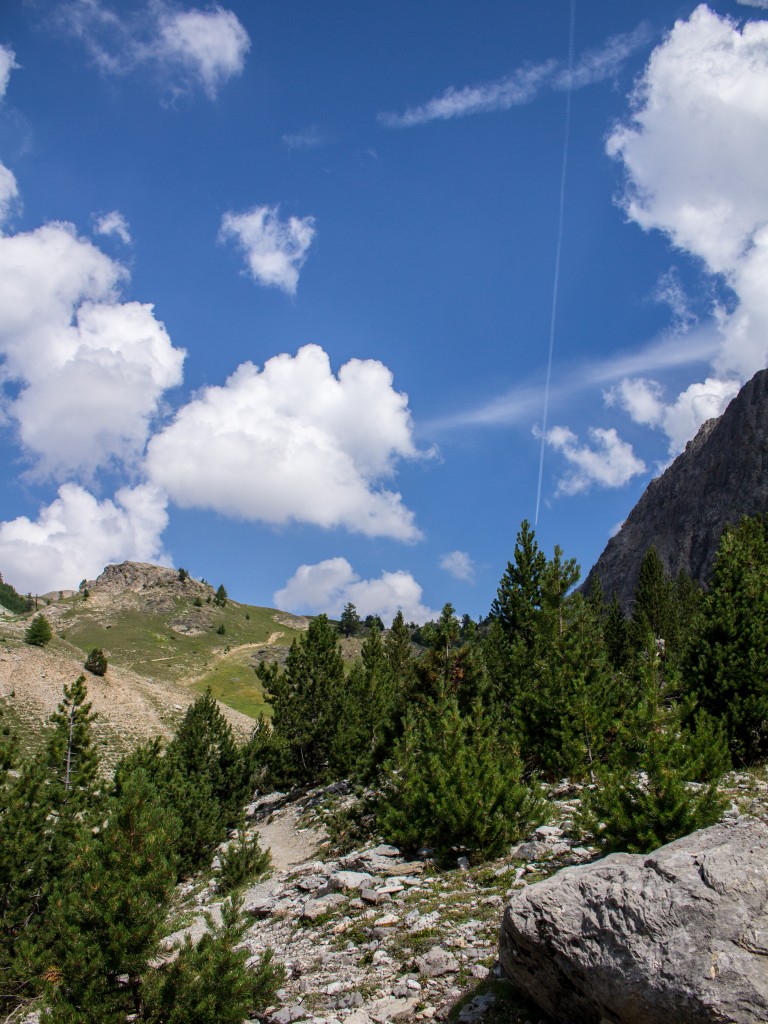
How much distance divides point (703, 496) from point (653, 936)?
565ft

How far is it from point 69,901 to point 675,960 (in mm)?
7317

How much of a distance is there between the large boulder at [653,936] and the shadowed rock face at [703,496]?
419 feet

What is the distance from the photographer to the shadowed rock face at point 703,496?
138750 mm

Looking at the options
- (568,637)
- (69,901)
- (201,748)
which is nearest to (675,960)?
(69,901)

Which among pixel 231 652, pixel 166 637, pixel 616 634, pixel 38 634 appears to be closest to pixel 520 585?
pixel 616 634

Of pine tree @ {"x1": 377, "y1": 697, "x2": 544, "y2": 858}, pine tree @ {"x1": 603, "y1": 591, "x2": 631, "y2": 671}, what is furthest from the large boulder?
pine tree @ {"x1": 603, "y1": 591, "x2": 631, "y2": 671}

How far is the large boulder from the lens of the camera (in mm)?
4383

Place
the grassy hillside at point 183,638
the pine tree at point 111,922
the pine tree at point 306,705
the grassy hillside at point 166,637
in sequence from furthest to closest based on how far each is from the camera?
the grassy hillside at point 183,638, the grassy hillside at point 166,637, the pine tree at point 306,705, the pine tree at point 111,922

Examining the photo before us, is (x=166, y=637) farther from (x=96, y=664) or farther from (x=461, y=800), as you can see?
(x=461, y=800)

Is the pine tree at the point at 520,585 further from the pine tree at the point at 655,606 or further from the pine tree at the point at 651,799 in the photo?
the pine tree at the point at 655,606

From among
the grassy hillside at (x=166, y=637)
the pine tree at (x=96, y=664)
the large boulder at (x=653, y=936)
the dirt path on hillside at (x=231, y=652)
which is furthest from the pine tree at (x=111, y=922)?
the dirt path on hillside at (x=231, y=652)

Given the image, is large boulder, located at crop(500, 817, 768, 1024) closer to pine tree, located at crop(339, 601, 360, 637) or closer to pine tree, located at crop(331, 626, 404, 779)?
pine tree, located at crop(331, 626, 404, 779)

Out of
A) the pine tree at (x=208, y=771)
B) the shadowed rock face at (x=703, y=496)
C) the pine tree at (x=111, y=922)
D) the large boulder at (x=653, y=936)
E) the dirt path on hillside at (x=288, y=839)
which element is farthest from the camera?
the shadowed rock face at (x=703, y=496)

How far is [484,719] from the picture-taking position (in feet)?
53.4
